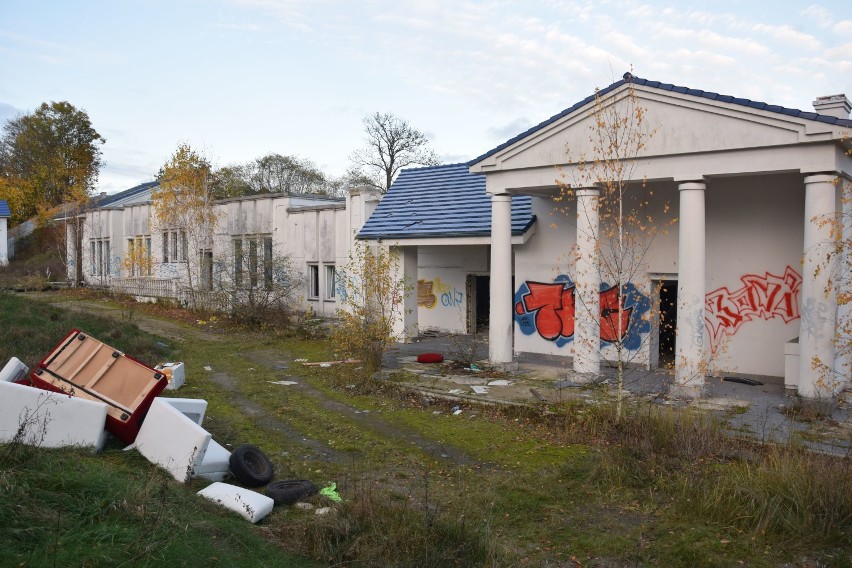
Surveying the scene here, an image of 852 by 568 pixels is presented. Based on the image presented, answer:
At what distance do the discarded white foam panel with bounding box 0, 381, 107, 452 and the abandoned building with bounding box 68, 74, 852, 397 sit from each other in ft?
24.3

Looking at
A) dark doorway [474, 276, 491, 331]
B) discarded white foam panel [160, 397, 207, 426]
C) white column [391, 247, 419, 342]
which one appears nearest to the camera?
discarded white foam panel [160, 397, 207, 426]

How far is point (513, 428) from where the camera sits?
1079cm

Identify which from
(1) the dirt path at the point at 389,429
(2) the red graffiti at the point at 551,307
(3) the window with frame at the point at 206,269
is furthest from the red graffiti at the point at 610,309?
(3) the window with frame at the point at 206,269

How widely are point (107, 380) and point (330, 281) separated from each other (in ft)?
50.4

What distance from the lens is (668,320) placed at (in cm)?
1741

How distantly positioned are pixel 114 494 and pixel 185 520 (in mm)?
755

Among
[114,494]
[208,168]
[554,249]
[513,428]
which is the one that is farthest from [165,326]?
[114,494]

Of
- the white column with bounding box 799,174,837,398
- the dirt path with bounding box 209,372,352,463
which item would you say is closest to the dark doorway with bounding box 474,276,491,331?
the dirt path with bounding box 209,372,352,463

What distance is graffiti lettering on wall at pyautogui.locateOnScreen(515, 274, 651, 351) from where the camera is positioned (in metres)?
15.6

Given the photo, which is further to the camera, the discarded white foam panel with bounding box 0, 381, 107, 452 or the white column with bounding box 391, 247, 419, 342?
the white column with bounding box 391, 247, 419, 342

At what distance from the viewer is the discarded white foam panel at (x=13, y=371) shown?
31.1 feet

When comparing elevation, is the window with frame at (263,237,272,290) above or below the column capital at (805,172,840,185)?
below

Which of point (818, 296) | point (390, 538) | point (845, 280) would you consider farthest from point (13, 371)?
point (845, 280)

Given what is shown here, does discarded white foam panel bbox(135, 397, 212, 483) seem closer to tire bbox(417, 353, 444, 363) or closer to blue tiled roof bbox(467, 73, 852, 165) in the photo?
tire bbox(417, 353, 444, 363)
